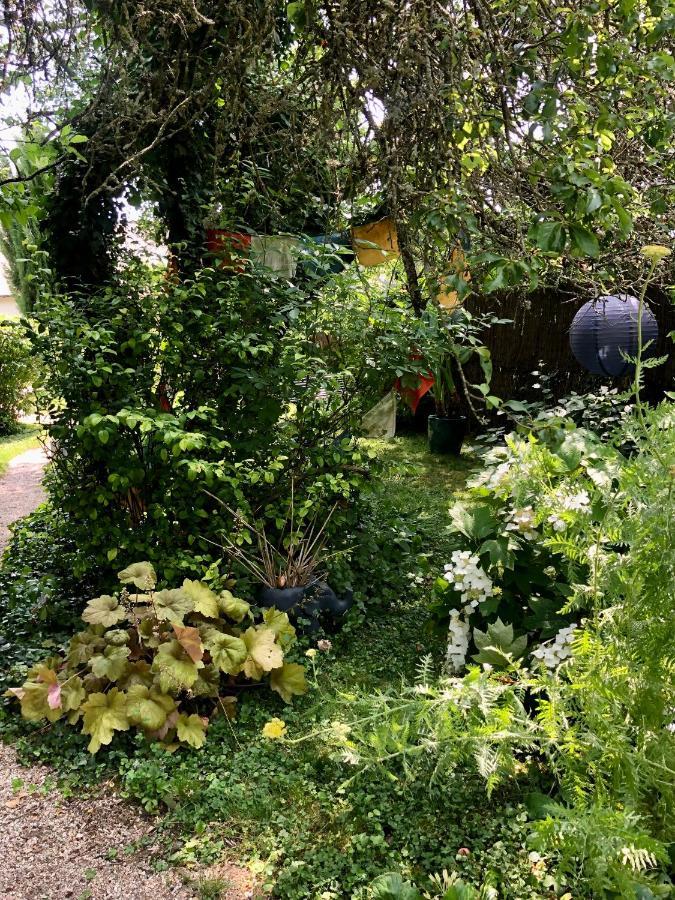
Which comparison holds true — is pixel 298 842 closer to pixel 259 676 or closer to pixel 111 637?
pixel 259 676

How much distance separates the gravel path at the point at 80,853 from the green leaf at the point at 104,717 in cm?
19

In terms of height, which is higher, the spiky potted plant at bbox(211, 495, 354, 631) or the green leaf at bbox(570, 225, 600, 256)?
the green leaf at bbox(570, 225, 600, 256)

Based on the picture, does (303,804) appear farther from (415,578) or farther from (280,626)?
(415,578)

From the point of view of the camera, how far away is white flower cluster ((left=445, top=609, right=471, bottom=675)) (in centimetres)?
280

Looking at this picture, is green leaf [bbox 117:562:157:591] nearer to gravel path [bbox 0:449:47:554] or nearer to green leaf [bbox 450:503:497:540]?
green leaf [bbox 450:503:497:540]

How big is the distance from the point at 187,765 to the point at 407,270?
2.65m

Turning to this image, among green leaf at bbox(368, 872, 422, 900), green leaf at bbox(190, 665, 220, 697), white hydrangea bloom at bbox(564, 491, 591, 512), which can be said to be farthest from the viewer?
green leaf at bbox(190, 665, 220, 697)

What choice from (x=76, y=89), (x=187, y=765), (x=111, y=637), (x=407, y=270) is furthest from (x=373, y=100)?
(x=187, y=765)

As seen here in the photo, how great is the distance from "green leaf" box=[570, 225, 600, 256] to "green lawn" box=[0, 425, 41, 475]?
673 cm

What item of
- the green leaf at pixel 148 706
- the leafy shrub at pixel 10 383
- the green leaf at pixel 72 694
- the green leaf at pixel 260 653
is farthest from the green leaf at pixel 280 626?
the leafy shrub at pixel 10 383

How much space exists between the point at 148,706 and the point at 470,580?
1.29 m

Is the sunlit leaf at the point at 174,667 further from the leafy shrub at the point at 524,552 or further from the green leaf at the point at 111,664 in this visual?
the leafy shrub at the point at 524,552

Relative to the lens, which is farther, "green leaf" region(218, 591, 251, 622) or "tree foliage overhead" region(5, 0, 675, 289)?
"green leaf" region(218, 591, 251, 622)

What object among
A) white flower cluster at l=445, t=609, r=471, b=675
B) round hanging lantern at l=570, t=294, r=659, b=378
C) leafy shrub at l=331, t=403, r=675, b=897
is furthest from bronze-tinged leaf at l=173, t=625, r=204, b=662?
round hanging lantern at l=570, t=294, r=659, b=378
